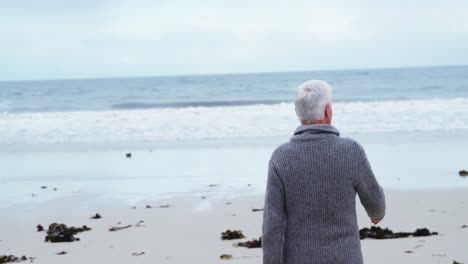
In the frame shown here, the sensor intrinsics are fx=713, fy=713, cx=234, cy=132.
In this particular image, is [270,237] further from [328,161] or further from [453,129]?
[453,129]

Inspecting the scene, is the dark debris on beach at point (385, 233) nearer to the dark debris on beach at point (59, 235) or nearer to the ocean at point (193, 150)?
the dark debris on beach at point (59, 235)

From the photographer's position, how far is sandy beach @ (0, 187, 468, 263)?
5832mm

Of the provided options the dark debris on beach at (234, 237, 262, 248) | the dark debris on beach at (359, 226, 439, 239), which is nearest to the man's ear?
the dark debris on beach at (234, 237, 262, 248)

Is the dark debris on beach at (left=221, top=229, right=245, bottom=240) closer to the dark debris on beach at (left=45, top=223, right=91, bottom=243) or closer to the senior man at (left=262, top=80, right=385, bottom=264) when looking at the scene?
the dark debris on beach at (left=45, top=223, right=91, bottom=243)

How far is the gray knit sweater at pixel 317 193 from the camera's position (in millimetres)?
2775

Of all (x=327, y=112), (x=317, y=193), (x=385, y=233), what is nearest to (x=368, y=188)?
(x=317, y=193)

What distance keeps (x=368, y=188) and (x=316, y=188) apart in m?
0.21

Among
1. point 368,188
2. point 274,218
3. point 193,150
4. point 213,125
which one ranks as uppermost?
point 213,125

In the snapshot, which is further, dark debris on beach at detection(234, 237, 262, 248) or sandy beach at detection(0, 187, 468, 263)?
dark debris on beach at detection(234, 237, 262, 248)

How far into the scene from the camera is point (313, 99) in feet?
9.02

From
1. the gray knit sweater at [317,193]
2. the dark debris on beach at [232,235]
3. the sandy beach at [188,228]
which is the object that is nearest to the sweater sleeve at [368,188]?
the gray knit sweater at [317,193]

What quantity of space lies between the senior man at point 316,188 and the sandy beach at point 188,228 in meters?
2.83

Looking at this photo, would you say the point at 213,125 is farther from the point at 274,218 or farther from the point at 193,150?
the point at 274,218

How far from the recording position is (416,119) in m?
20.2
